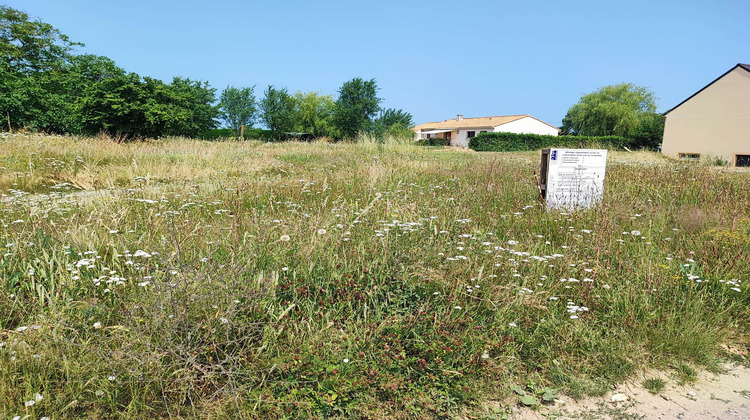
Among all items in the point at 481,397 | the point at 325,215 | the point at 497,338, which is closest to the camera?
the point at 481,397

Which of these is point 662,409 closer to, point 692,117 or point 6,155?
point 6,155

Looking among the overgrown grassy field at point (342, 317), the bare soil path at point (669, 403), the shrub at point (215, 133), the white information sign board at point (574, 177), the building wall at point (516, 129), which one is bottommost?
the bare soil path at point (669, 403)

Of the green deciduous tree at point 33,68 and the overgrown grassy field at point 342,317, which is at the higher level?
the green deciduous tree at point 33,68

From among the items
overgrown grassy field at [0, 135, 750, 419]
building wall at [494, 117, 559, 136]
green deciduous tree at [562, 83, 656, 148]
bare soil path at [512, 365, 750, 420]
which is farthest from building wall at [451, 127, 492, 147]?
Answer: bare soil path at [512, 365, 750, 420]

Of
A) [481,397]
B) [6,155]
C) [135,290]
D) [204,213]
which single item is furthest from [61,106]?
[481,397]

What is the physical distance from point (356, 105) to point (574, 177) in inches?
1633

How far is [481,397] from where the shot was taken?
2346 mm

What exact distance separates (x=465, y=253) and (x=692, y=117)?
35.2 meters

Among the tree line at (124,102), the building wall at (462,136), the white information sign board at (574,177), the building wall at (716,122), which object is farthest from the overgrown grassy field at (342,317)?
the building wall at (462,136)

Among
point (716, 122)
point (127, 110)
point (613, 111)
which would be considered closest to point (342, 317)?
point (127, 110)

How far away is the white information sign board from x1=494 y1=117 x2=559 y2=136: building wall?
50.9m

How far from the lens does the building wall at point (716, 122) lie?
26.7 meters

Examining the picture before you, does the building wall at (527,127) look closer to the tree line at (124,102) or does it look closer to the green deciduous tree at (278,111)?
the tree line at (124,102)

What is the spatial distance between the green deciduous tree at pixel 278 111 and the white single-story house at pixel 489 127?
58.8ft
